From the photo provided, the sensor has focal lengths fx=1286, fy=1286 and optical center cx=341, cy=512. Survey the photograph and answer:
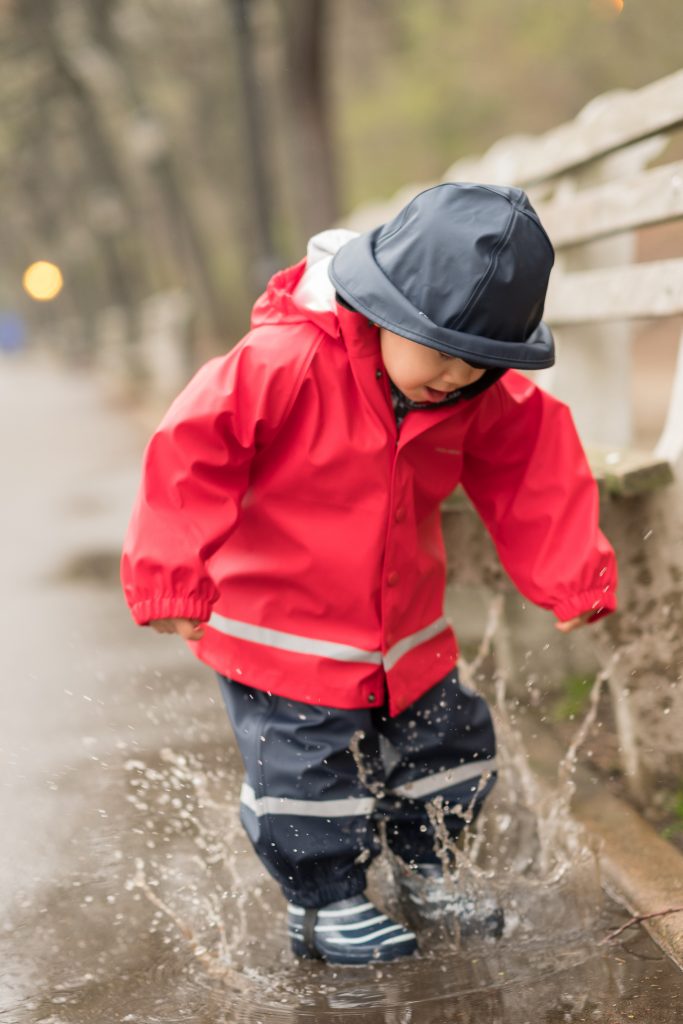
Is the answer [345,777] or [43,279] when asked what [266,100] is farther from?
[345,777]

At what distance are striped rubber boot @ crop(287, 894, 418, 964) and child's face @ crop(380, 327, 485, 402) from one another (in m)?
1.08

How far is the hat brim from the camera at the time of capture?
2.32 meters

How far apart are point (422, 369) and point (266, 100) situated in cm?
2188

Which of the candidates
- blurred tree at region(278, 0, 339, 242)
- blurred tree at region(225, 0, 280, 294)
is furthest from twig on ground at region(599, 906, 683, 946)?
blurred tree at region(278, 0, 339, 242)

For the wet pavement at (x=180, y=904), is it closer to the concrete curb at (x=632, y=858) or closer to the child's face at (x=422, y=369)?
the concrete curb at (x=632, y=858)

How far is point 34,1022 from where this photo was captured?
2.45 meters

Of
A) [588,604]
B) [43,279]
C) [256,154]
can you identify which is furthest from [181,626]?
[256,154]

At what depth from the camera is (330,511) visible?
268cm

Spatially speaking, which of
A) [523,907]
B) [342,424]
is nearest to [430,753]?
[523,907]

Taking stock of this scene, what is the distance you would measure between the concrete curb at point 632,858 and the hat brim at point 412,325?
117 cm

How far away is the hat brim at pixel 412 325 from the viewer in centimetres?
232

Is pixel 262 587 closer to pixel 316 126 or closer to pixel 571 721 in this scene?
pixel 571 721

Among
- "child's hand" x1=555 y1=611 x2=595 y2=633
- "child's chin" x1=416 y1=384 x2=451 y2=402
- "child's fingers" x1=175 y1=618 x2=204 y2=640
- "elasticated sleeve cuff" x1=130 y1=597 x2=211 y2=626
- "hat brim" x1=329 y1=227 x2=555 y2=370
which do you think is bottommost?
"child's hand" x1=555 y1=611 x2=595 y2=633

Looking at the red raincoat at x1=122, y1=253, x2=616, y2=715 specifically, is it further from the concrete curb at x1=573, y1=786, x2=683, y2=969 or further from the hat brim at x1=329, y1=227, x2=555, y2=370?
the concrete curb at x1=573, y1=786, x2=683, y2=969
